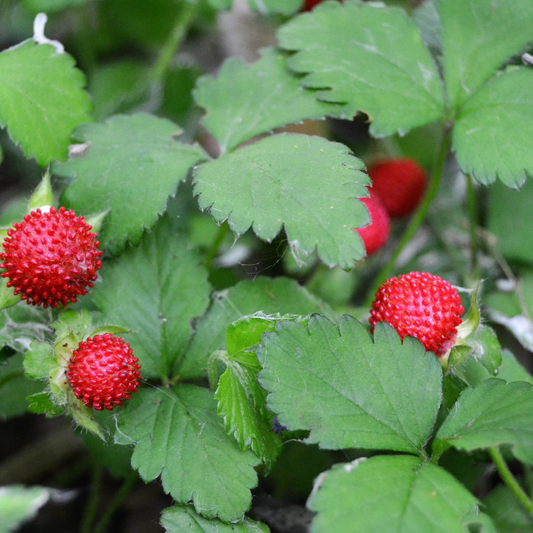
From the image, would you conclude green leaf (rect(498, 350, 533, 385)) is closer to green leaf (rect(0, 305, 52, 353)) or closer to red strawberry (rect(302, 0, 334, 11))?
green leaf (rect(0, 305, 52, 353))

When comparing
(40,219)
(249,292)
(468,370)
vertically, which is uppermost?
(40,219)

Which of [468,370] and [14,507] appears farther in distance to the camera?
[468,370]

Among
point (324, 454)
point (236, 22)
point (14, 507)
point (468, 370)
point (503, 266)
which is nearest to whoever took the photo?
point (14, 507)

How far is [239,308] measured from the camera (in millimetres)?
1289

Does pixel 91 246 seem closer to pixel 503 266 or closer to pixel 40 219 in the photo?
pixel 40 219

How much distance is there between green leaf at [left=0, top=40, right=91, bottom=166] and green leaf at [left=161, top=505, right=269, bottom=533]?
0.81 meters

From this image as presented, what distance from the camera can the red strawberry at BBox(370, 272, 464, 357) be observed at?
110cm

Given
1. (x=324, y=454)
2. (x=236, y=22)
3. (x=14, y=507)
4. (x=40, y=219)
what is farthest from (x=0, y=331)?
(x=236, y=22)

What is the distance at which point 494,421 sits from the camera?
985 mm

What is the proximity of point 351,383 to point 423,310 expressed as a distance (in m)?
0.22

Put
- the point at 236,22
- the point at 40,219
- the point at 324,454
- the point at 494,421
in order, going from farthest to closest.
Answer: the point at 236,22
the point at 324,454
the point at 40,219
the point at 494,421

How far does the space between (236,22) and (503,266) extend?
5.88 feet

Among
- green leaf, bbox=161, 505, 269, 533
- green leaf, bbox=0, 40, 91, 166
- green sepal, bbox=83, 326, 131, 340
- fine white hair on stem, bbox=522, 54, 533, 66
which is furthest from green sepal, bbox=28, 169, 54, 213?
fine white hair on stem, bbox=522, 54, 533, 66

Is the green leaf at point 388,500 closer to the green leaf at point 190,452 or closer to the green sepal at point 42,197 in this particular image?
the green leaf at point 190,452
